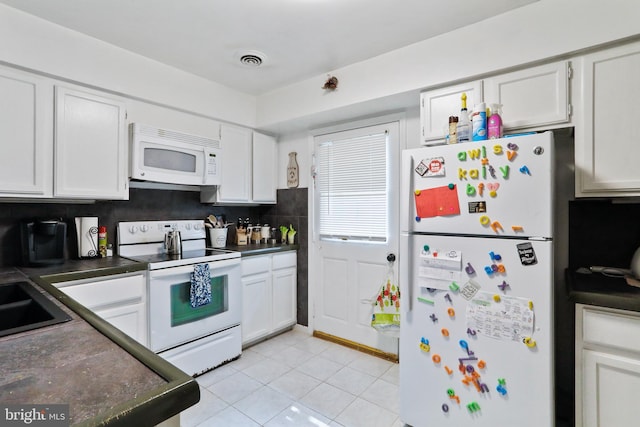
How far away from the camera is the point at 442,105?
6.91ft

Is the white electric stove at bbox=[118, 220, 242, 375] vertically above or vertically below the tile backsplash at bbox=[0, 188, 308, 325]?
below

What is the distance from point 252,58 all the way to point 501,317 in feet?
7.60

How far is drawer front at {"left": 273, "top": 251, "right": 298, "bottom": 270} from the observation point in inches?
121

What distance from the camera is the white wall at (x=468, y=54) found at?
1.62 meters

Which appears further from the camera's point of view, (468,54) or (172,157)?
(172,157)

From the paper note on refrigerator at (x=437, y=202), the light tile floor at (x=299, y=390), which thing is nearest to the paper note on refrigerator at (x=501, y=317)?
the paper note on refrigerator at (x=437, y=202)

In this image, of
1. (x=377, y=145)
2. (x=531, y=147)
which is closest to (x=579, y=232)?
(x=531, y=147)

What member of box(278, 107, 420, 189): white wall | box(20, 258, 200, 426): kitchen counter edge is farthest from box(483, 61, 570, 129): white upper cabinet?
box(20, 258, 200, 426): kitchen counter edge

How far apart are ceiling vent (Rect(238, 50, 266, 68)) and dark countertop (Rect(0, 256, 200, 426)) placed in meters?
2.00

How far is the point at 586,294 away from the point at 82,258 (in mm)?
2965

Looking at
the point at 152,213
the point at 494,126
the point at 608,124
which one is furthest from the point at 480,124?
the point at 152,213

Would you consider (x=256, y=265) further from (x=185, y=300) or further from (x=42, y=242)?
(x=42, y=242)

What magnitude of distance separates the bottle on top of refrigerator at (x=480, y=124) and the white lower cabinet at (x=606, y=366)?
0.94m

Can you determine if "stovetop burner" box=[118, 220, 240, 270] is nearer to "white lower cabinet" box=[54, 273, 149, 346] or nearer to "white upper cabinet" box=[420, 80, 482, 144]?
"white lower cabinet" box=[54, 273, 149, 346]
